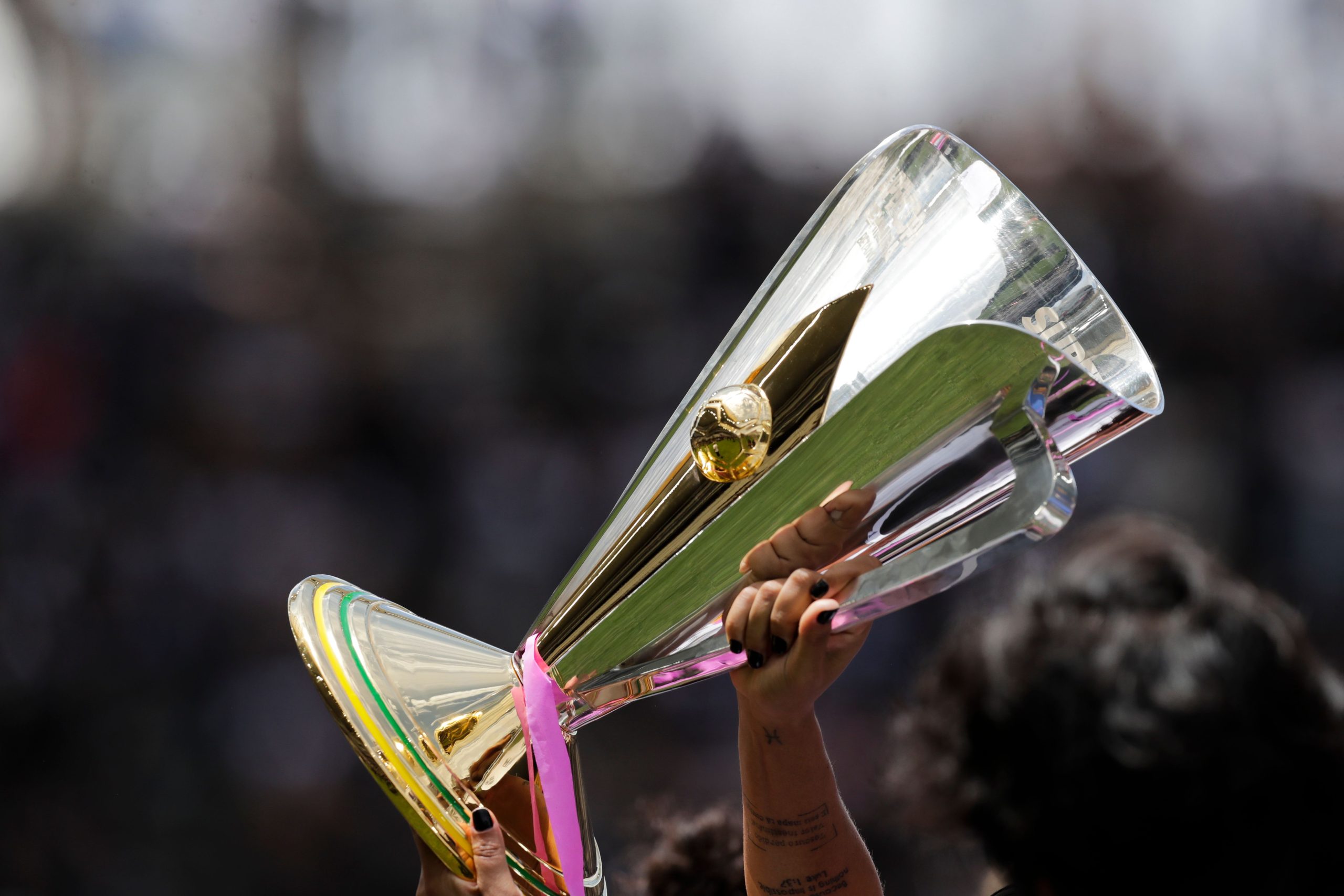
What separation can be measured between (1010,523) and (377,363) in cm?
134

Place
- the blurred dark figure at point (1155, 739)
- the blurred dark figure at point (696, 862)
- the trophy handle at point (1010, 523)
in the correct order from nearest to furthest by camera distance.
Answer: the trophy handle at point (1010, 523), the blurred dark figure at point (1155, 739), the blurred dark figure at point (696, 862)

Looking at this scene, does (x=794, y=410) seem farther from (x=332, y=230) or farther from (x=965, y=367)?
(x=332, y=230)

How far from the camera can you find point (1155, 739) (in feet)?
1.40

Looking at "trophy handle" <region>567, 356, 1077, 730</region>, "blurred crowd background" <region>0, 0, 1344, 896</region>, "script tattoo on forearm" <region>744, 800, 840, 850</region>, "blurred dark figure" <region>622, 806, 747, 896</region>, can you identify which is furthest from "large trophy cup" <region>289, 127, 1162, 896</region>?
"blurred crowd background" <region>0, 0, 1344, 896</region>

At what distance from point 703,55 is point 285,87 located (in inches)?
26.8

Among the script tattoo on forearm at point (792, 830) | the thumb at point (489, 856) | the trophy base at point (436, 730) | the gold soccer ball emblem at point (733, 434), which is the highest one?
the gold soccer ball emblem at point (733, 434)

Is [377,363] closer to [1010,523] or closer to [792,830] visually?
[792,830]

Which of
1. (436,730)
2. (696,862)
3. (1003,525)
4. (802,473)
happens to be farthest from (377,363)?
(1003,525)

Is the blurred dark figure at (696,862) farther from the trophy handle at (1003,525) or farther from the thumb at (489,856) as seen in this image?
the trophy handle at (1003,525)

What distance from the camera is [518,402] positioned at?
1.51 m

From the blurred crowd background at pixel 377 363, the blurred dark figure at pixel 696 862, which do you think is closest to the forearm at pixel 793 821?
the blurred dark figure at pixel 696 862

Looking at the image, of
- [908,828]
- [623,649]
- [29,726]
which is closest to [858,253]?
[623,649]

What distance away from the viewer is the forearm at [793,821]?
553 mm

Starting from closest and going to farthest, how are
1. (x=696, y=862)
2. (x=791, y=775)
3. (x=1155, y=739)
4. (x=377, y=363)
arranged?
1. (x=1155, y=739)
2. (x=791, y=775)
3. (x=696, y=862)
4. (x=377, y=363)
